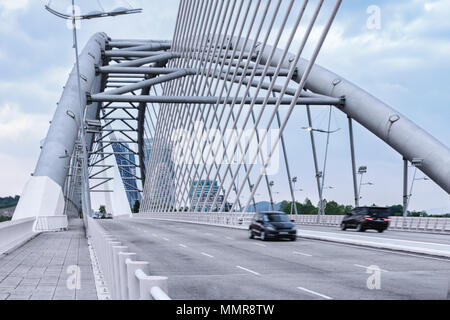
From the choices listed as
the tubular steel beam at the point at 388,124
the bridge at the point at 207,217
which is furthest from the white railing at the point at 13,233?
the tubular steel beam at the point at 388,124

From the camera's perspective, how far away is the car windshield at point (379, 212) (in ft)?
121

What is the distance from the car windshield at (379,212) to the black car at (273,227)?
32.8 feet

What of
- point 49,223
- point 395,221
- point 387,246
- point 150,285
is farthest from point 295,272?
point 395,221

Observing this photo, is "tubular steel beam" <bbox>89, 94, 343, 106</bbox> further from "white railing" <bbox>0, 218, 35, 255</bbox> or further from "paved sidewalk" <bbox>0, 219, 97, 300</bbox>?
"paved sidewalk" <bbox>0, 219, 97, 300</bbox>

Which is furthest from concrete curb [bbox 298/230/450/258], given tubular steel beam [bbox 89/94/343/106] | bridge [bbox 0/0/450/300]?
tubular steel beam [bbox 89/94/343/106]

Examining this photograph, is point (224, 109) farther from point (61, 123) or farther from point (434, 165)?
point (434, 165)

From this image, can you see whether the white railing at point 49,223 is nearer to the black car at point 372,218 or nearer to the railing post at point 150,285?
the black car at point 372,218

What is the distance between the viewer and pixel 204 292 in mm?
11273

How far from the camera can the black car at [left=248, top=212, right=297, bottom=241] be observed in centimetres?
2784

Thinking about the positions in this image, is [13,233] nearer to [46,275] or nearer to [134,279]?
[46,275]
